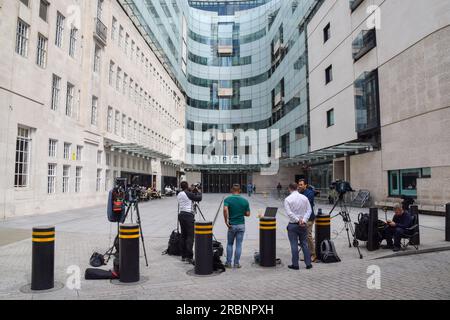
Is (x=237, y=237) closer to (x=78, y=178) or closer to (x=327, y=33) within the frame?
(x=78, y=178)

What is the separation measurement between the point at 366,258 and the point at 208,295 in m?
4.71

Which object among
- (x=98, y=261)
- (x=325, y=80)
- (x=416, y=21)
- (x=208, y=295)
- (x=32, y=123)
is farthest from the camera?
(x=325, y=80)

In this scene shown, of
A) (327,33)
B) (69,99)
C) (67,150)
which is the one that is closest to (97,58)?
(69,99)

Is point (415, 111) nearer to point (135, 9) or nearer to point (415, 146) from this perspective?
point (415, 146)

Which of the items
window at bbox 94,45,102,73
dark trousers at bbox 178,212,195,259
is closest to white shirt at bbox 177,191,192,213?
dark trousers at bbox 178,212,195,259

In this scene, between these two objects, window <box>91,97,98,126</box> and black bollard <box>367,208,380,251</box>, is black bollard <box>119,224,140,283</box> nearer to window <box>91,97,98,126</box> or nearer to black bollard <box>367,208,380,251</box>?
black bollard <box>367,208,380,251</box>

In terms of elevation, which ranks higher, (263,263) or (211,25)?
(211,25)

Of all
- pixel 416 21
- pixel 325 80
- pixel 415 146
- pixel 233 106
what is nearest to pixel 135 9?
pixel 325 80

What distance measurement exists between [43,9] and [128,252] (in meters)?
18.2

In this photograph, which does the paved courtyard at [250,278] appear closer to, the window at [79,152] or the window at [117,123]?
the window at [79,152]

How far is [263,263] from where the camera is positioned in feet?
26.3

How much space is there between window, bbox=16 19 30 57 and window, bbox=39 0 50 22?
67.4 inches

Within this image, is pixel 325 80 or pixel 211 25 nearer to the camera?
pixel 325 80
